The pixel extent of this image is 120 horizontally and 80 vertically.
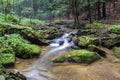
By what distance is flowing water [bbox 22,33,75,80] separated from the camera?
8000 millimetres

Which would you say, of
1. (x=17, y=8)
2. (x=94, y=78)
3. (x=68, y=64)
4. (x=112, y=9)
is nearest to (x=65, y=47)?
(x=68, y=64)

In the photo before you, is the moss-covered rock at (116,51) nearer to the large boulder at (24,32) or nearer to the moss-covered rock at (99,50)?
the moss-covered rock at (99,50)

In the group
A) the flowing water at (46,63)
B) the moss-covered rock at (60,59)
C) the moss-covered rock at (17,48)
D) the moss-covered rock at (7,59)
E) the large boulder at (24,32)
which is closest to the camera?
the flowing water at (46,63)

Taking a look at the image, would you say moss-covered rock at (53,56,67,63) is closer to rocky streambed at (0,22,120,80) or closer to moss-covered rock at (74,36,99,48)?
rocky streambed at (0,22,120,80)

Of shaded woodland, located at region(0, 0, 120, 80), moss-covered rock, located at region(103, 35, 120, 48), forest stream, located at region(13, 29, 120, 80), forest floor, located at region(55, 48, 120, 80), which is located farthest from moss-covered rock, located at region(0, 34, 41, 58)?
moss-covered rock, located at region(103, 35, 120, 48)

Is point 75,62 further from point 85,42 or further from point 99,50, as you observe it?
point 85,42

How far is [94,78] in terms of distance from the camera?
780 cm

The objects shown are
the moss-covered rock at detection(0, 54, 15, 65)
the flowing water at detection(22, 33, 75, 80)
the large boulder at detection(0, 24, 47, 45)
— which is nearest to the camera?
the flowing water at detection(22, 33, 75, 80)

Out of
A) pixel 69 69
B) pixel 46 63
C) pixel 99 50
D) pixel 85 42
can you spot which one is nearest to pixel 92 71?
pixel 69 69

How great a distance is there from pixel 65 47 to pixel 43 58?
2.30 meters

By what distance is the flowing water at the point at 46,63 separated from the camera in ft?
26.2

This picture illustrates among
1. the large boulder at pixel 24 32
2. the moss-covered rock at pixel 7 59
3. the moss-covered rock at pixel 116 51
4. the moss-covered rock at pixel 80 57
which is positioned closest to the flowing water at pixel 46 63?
the moss-covered rock at pixel 80 57

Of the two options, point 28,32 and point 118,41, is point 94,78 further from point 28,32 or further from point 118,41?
point 28,32

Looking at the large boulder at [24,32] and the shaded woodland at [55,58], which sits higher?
the large boulder at [24,32]
